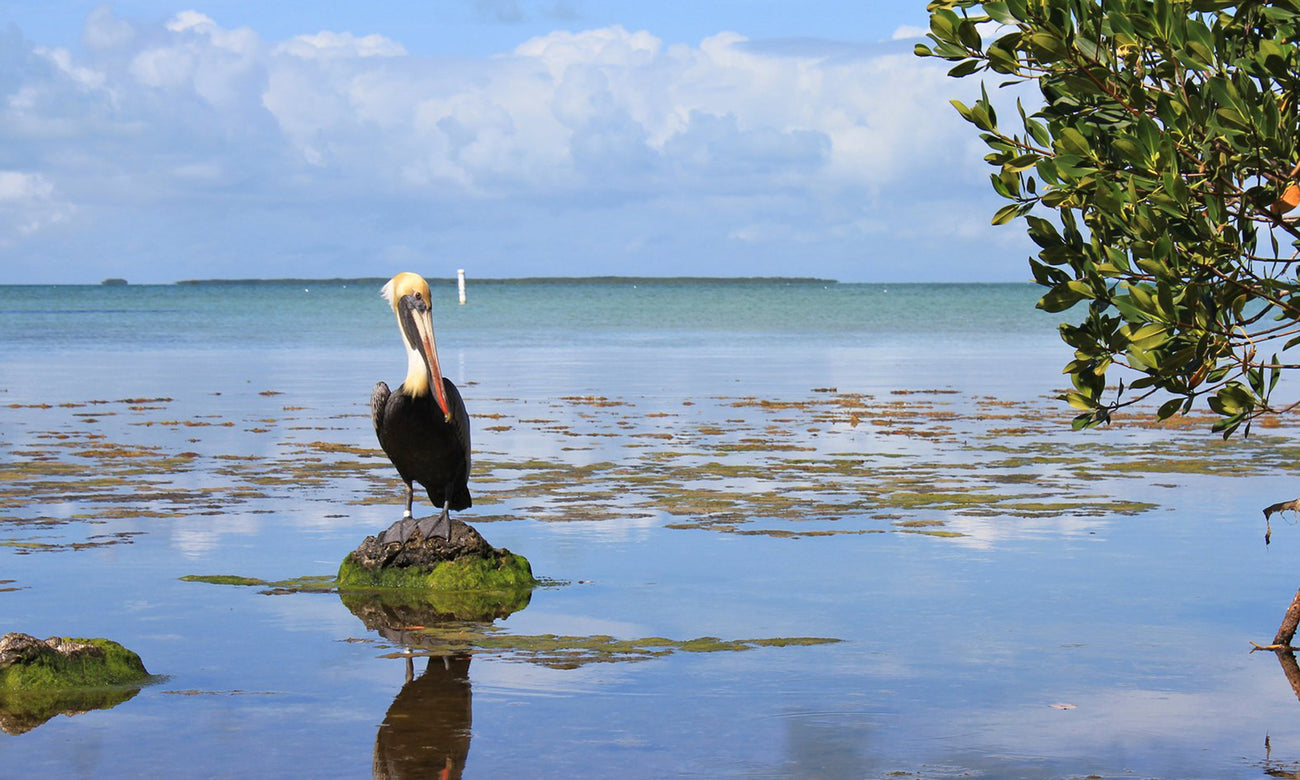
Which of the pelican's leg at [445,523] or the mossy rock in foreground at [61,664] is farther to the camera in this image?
the pelican's leg at [445,523]

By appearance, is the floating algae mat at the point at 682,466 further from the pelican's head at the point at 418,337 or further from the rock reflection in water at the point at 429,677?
the pelican's head at the point at 418,337

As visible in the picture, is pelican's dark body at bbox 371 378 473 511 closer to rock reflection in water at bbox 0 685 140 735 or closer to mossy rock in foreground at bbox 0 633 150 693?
mossy rock in foreground at bbox 0 633 150 693

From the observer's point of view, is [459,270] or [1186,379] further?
[459,270]

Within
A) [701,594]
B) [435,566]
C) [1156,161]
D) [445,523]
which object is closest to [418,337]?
[445,523]

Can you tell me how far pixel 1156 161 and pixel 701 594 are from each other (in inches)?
197

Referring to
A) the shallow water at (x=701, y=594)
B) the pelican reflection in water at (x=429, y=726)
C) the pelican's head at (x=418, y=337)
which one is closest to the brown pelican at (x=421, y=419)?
the pelican's head at (x=418, y=337)

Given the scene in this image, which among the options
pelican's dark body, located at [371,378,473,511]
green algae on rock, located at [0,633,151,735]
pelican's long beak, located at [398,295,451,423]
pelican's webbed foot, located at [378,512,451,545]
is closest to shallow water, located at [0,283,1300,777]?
green algae on rock, located at [0,633,151,735]

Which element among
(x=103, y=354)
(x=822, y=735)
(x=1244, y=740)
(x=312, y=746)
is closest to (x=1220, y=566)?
(x=1244, y=740)

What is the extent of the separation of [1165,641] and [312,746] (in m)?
4.74

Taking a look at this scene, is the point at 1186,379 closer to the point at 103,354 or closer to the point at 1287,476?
the point at 1287,476

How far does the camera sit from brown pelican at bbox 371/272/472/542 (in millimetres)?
10469

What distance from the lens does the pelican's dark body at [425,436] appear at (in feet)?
34.5

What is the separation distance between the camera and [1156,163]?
20.4 feet

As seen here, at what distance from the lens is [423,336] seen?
10.4m
